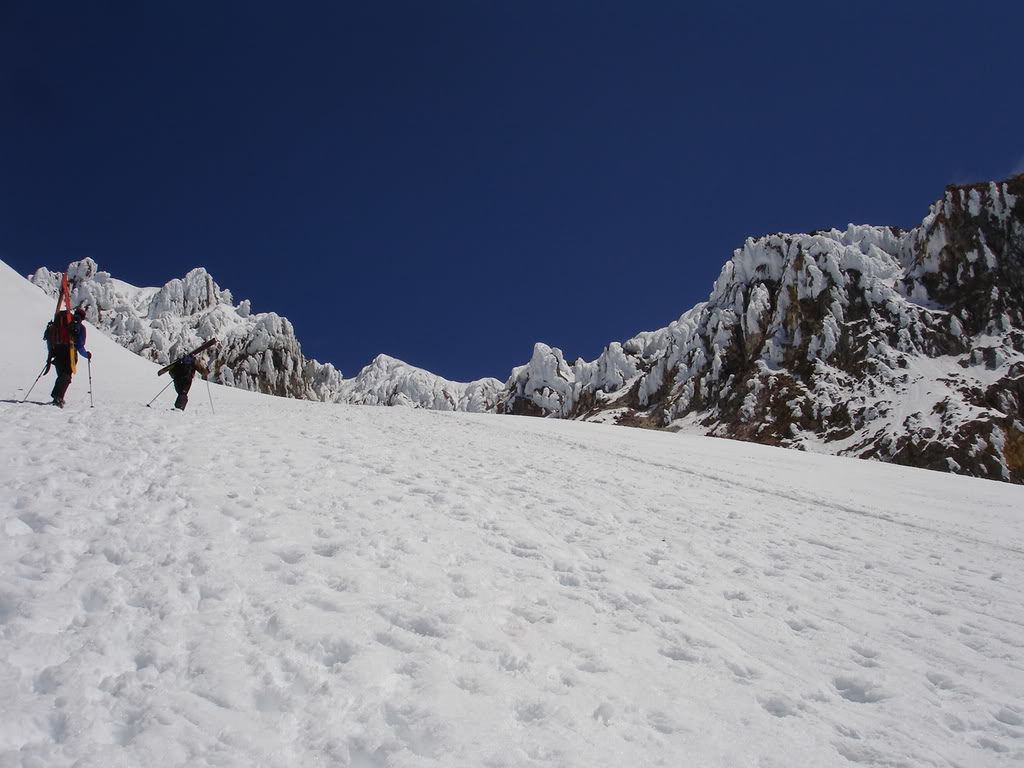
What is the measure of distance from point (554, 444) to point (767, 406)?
6430 inches

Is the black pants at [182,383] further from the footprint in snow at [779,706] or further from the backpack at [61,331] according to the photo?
the footprint in snow at [779,706]

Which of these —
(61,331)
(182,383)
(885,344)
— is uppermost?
(885,344)

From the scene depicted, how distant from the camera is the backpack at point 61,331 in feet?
51.0

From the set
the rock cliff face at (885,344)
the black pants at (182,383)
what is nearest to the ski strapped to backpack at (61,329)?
the black pants at (182,383)

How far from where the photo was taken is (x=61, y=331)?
15.6m

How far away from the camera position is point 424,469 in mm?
12977

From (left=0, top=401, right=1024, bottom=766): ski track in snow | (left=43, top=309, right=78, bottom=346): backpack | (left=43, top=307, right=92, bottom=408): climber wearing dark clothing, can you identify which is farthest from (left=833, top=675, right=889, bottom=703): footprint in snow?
(left=43, top=309, right=78, bottom=346): backpack

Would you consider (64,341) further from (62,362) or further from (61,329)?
(62,362)

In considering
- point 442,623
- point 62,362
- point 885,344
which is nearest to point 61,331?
point 62,362

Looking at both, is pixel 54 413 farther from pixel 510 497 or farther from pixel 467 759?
pixel 467 759

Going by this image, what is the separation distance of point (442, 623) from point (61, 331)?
16.1 m

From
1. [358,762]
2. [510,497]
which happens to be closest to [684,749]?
[358,762]

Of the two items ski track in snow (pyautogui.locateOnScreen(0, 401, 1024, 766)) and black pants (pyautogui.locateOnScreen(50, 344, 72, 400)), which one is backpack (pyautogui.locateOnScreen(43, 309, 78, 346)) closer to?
black pants (pyautogui.locateOnScreen(50, 344, 72, 400))

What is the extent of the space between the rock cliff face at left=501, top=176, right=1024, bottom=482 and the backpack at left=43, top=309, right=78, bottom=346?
151m
